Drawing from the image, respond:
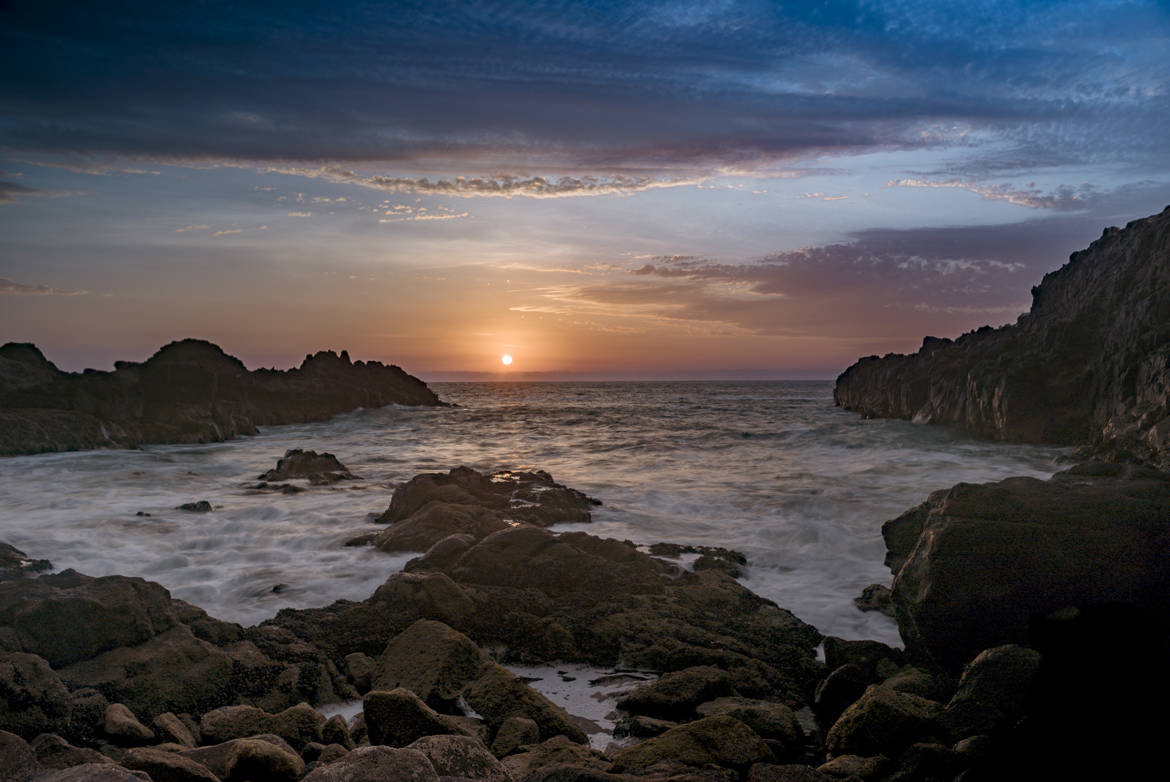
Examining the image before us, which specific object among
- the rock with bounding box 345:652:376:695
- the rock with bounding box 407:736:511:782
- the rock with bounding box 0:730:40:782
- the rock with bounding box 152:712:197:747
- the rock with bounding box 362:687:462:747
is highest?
the rock with bounding box 0:730:40:782

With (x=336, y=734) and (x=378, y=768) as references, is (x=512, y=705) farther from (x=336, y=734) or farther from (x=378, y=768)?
(x=378, y=768)

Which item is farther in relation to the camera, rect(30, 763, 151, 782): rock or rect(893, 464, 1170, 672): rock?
rect(893, 464, 1170, 672): rock

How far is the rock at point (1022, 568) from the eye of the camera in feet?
19.6

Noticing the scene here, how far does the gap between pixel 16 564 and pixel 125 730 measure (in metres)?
6.62

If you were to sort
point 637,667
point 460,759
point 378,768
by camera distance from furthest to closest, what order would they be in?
point 637,667
point 460,759
point 378,768

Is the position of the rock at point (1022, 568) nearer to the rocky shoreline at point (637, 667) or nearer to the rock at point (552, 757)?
the rocky shoreline at point (637, 667)

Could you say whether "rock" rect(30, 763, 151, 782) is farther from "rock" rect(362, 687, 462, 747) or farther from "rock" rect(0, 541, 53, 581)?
"rock" rect(0, 541, 53, 581)

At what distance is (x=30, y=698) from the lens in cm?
497

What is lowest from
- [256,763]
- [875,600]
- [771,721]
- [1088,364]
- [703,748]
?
[875,600]

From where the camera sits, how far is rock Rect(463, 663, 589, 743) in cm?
513

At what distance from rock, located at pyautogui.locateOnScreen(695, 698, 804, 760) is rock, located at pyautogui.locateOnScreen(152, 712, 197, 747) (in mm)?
3798

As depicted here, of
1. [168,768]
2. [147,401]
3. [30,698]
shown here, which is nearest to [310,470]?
[30,698]

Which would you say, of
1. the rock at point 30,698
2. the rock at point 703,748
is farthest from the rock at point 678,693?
the rock at point 30,698

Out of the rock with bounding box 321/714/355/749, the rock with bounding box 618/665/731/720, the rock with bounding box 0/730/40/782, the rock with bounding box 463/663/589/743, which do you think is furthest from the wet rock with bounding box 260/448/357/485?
the rock with bounding box 0/730/40/782
